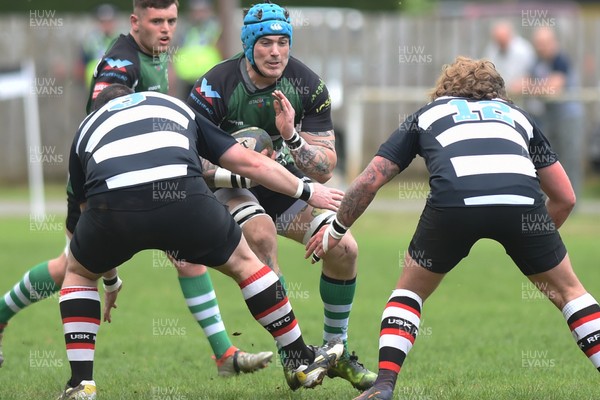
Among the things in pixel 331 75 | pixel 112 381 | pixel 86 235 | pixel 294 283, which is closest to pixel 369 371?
pixel 112 381

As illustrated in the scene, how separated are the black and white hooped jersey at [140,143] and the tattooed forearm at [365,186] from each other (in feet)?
2.31

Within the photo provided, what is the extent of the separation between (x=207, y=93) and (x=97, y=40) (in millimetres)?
13345

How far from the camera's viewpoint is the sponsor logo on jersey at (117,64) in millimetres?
7719

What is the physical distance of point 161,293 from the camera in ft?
36.3

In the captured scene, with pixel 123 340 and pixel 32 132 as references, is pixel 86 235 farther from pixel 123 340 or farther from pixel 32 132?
pixel 32 132

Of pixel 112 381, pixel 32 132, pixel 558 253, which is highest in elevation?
pixel 558 253

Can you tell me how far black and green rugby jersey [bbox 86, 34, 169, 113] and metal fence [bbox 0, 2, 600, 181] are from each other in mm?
13446

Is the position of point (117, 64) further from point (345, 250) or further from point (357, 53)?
point (357, 53)

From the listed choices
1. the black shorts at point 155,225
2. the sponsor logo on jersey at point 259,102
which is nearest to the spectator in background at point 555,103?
the sponsor logo on jersey at point 259,102

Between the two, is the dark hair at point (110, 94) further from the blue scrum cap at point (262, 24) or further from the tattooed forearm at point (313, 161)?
the tattooed forearm at point (313, 161)

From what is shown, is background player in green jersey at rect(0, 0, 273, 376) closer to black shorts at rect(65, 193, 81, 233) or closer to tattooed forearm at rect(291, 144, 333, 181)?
black shorts at rect(65, 193, 81, 233)

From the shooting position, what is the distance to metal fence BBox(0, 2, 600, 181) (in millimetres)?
21500

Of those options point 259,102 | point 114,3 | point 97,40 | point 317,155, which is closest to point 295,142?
point 317,155

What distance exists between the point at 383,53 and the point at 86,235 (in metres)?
16.3
